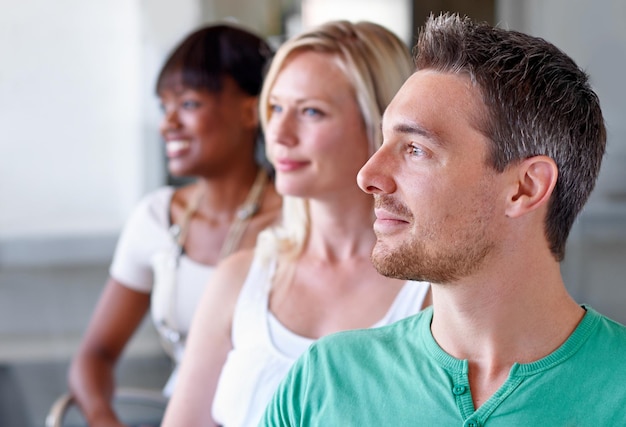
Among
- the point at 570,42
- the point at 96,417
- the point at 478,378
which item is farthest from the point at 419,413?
the point at 570,42

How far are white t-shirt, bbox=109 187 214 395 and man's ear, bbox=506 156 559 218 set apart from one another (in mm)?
1022

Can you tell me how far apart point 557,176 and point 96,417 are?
4.01 ft

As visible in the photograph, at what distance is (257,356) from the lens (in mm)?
1333

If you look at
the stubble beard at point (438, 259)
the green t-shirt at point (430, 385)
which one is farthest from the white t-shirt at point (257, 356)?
the stubble beard at point (438, 259)

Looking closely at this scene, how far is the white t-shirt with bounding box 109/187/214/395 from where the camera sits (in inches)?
73.9

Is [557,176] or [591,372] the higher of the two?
[557,176]

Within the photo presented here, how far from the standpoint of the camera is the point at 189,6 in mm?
2514

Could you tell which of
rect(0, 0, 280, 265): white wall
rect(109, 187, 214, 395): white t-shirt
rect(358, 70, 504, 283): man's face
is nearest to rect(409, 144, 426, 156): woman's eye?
rect(358, 70, 504, 283): man's face

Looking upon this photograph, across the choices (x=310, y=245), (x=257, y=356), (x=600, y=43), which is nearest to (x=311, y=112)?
(x=310, y=245)

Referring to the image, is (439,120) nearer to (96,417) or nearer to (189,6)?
(96,417)

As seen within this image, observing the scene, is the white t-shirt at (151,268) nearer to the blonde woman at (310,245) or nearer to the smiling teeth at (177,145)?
the smiling teeth at (177,145)

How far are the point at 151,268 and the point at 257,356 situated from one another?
0.72 meters

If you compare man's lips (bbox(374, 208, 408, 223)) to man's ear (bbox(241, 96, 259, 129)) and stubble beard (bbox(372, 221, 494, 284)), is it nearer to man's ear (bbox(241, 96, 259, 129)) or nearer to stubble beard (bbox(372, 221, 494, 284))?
stubble beard (bbox(372, 221, 494, 284))

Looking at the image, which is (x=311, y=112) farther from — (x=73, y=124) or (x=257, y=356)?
(x=73, y=124)
